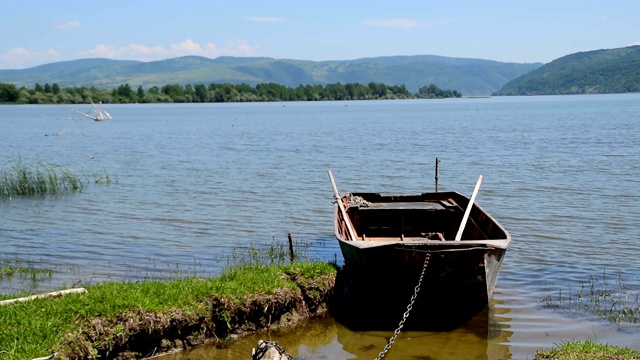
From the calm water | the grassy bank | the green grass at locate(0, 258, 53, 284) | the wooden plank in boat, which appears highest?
the wooden plank in boat

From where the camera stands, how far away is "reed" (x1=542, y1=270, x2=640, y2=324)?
37.9 ft

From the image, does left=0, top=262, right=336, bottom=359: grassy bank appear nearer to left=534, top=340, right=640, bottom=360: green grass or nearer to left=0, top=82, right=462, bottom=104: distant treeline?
left=534, top=340, right=640, bottom=360: green grass

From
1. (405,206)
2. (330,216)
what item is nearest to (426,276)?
(405,206)

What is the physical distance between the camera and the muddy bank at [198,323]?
8.95 m

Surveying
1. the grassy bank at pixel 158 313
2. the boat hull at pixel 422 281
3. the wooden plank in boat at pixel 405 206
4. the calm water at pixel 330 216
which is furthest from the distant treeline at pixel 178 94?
the boat hull at pixel 422 281

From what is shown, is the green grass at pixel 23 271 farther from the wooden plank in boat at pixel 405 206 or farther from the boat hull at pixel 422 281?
the wooden plank in boat at pixel 405 206

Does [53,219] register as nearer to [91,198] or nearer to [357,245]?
[91,198]

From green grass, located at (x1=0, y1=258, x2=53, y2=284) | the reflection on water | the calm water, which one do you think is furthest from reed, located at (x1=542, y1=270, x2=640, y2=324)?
green grass, located at (x1=0, y1=258, x2=53, y2=284)

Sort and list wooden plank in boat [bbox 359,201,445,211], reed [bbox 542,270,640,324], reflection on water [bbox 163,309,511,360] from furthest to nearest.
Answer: wooden plank in boat [bbox 359,201,445,211] < reed [bbox 542,270,640,324] < reflection on water [bbox 163,309,511,360]

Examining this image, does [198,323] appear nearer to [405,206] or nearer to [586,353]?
[586,353]

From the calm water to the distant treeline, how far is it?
98.6 meters

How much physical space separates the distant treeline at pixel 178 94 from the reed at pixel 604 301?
128 meters

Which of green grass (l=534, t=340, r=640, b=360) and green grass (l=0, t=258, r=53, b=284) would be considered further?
green grass (l=0, t=258, r=53, b=284)

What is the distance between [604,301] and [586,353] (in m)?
3.78
